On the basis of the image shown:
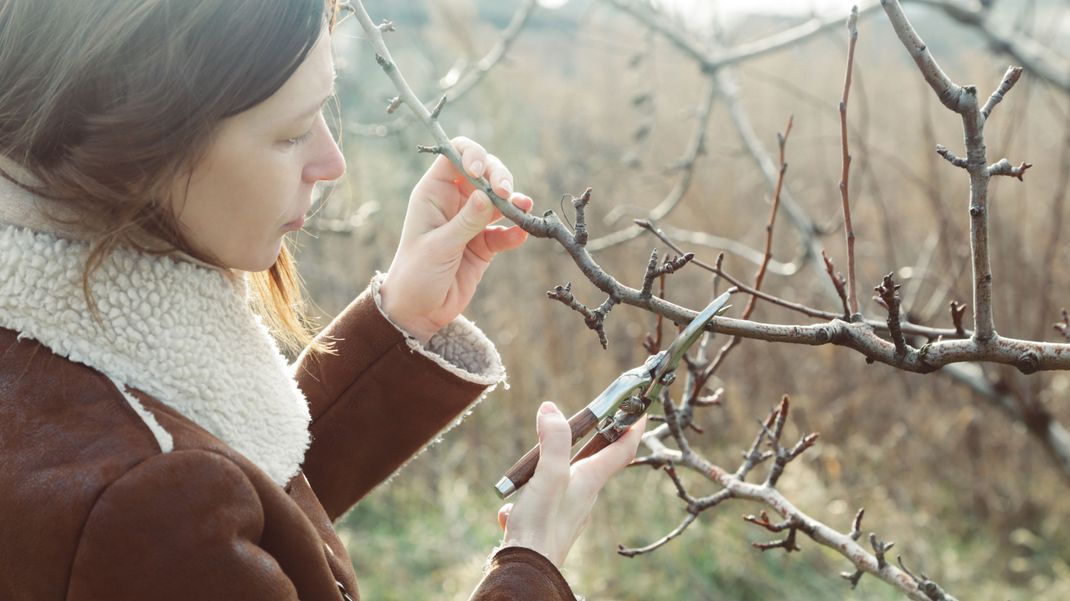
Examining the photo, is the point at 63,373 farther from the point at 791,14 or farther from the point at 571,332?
the point at 571,332

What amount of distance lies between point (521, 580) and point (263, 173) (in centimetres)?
51

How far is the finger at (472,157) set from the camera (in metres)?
1.19

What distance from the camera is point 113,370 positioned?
106 centimetres

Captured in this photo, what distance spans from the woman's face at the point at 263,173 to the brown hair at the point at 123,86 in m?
0.02

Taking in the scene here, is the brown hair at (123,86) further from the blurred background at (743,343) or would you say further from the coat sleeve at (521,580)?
the blurred background at (743,343)

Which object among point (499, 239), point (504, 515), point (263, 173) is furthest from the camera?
point (499, 239)

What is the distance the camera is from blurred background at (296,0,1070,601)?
393 cm

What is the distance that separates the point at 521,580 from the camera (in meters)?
1.09

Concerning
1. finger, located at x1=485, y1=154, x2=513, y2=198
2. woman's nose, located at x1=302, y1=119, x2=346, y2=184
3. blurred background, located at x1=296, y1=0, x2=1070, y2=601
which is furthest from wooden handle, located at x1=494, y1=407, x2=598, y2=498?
blurred background, located at x1=296, y1=0, x2=1070, y2=601

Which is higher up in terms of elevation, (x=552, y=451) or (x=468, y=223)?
(x=468, y=223)

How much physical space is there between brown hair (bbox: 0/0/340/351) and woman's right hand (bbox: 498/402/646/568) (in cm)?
46

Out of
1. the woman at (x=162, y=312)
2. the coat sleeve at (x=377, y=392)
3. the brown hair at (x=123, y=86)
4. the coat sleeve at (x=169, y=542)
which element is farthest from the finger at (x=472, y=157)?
the coat sleeve at (x=169, y=542)

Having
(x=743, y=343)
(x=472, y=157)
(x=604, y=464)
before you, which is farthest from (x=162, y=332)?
(x=743, y=343)

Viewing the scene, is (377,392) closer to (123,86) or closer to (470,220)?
(470,220)
